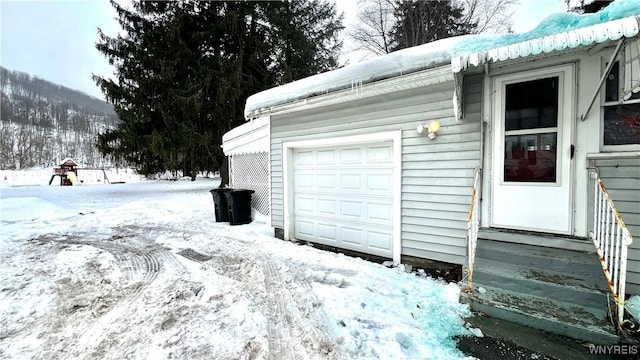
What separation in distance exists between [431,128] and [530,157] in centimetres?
116

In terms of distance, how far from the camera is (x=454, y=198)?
3.79 meters

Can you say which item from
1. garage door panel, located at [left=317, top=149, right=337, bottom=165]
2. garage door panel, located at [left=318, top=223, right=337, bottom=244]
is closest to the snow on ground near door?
garage door panel, located at [left=318, top=223, right=337, bottom=244]

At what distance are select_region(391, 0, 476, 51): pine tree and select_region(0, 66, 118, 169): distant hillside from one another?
137 ft

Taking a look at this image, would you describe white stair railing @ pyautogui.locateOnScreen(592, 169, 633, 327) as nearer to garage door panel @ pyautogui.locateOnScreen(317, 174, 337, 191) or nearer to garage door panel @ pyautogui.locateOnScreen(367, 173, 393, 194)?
garage door panel @ pyautogui.locateOnScreen(367, 173, 393, 194)

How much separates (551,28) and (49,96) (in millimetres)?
91142

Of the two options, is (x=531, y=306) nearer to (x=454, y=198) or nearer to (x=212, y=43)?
(x=454, y=198)

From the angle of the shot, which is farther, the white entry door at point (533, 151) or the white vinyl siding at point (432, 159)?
the white vinyl siding at point (432, 159)

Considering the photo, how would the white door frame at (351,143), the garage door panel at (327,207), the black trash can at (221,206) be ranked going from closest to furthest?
the white door frame at (351,143)
the garage door panel at (327,207)
the black trash can at (221,206)

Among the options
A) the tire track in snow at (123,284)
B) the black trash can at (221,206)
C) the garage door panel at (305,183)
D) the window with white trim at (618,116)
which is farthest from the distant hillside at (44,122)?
the window with white trim at (618,116)

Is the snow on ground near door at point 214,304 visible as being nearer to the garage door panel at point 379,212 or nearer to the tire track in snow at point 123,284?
the tire track in snow at point 123,284

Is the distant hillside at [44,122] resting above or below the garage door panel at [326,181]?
A: above

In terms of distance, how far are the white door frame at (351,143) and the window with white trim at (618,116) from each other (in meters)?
2.18

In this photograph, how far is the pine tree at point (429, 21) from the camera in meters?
14.1

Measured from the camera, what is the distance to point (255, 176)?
8711 millimetres
